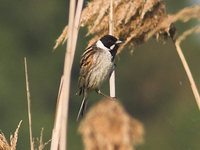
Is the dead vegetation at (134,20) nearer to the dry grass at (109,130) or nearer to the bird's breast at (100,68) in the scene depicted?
the dry grass at (109,130)

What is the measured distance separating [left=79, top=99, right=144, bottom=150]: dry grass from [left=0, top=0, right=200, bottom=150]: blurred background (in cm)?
1974

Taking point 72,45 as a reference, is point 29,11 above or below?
below

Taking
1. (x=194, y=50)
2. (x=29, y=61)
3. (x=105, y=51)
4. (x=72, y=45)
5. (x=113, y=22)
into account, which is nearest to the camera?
(x=72, y=45)

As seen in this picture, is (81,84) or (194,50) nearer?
(81,84)

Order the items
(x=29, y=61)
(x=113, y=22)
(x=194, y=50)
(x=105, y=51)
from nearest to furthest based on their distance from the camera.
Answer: (x=113, y=22) < (x=105, y=51) < (x=29, y=61) < (x=194, y=50)

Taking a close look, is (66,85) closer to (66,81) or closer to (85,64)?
(66,81)

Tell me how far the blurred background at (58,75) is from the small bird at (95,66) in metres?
16.0

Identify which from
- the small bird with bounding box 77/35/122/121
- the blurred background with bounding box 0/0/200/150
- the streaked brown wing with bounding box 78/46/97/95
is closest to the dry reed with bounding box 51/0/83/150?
the small bird with bounding box 77/35/122/121

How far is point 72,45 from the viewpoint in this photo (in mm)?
3473

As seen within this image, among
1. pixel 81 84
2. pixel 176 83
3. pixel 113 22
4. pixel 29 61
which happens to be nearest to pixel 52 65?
pixel 29 61

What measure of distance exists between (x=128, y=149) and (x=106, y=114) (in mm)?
141

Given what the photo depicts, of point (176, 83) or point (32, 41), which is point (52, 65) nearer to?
point (32, 41)

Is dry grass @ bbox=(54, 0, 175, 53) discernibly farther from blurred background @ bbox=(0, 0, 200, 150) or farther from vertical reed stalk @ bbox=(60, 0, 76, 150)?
blurred background @ bbox=(0, 0, 200, 150)

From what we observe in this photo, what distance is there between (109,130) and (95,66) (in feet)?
12.3
